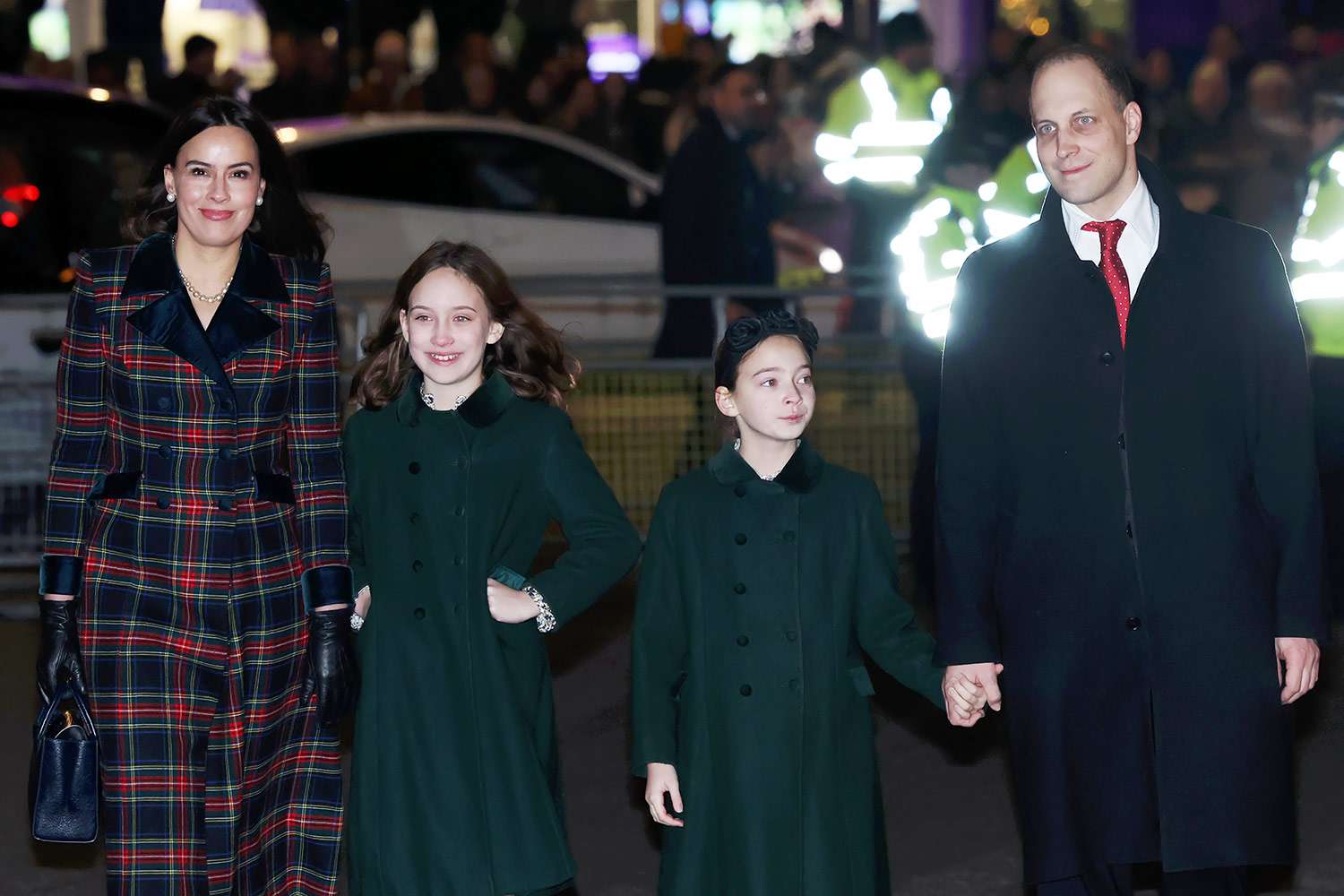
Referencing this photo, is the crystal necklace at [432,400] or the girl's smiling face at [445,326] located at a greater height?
the girl's smiling face at [445,326]

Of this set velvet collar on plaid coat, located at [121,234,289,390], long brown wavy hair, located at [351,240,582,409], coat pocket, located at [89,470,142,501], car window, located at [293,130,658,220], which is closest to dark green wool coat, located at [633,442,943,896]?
long brown wavy hair, located at [351,240,582,409]

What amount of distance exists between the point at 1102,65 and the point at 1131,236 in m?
0.35

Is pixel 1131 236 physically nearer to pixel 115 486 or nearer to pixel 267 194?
pixel 267 194

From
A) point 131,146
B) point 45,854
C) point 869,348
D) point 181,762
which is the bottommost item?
point 45,854

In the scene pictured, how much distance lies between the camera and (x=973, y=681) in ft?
15.8

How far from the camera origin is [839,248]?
47.5 feet

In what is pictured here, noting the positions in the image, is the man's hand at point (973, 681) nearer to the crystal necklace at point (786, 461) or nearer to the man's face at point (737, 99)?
the crystal necklace at point (786, 461)

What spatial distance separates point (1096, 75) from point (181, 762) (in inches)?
92.0

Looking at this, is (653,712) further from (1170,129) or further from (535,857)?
(1170,129)

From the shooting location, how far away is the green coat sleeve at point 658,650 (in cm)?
496

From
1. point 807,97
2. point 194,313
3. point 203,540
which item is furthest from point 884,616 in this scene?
point 807,97

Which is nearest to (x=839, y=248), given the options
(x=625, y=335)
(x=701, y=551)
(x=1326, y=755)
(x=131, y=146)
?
(x=625, y=335)

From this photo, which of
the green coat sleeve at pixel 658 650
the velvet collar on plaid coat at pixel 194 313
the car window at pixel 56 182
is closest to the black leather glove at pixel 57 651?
the velvet collar on plaid coat at pixel 194 313

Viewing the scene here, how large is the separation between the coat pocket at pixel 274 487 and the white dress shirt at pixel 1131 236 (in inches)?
67.3
